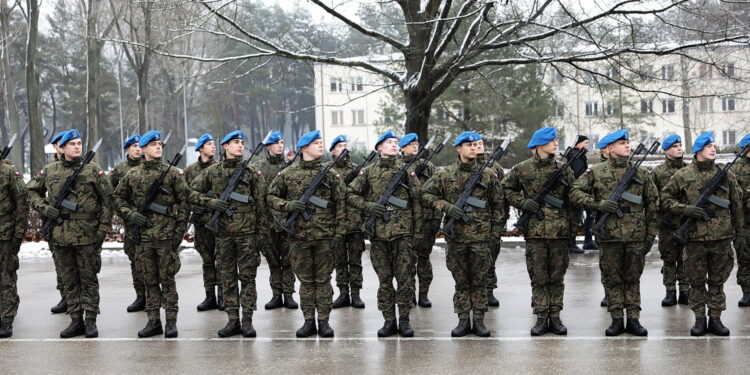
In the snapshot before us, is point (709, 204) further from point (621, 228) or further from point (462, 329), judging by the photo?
point (462, 329)

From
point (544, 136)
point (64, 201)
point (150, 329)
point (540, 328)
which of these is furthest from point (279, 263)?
point (544, 136)

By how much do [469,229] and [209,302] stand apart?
3910 millimetres

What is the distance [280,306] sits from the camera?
11.1 m

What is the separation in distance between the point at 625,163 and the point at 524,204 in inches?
42.1

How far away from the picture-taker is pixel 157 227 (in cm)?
902

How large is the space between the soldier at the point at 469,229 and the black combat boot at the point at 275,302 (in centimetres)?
287

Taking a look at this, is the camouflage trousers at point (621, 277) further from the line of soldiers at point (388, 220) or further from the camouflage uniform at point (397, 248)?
the camouflage uniform at point (397, 248)

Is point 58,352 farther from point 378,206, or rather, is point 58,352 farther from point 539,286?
point 539,286

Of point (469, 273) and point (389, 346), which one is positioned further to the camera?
point (469, 273)

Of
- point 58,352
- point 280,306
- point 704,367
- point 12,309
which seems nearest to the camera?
point 704,367

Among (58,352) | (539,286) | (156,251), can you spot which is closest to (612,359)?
(539,286)

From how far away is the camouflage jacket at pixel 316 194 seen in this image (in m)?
8.80

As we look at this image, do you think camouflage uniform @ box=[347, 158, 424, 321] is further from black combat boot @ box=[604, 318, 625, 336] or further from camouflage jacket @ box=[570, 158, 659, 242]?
black combat boot @ box=[604, 318, 625, 336]

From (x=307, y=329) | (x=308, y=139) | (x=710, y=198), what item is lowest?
(x=307, y=329)
